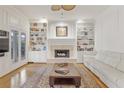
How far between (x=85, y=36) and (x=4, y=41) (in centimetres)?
583

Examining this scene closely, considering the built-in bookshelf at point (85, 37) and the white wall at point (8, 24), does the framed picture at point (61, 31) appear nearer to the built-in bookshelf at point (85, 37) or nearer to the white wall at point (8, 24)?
the built-in bookshelf at point (85, 37)

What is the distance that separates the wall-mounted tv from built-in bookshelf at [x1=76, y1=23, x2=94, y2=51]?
525cm

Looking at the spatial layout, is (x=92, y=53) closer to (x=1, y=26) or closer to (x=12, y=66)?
(x=12, y=66)

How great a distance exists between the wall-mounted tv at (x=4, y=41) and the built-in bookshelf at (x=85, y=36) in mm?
5254

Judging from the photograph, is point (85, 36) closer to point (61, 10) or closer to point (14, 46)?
point (61, 10)

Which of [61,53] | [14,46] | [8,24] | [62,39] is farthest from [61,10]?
[61,53]

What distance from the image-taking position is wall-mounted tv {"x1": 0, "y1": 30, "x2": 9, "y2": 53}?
5.93 metres

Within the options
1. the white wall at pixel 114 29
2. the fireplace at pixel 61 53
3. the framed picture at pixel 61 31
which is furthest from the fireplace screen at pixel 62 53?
the white wall at pixel 114 29

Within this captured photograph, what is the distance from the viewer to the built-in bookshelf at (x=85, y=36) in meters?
10.9

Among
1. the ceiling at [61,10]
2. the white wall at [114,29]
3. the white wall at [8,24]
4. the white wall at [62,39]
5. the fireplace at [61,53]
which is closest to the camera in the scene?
the white wall at [114,29]

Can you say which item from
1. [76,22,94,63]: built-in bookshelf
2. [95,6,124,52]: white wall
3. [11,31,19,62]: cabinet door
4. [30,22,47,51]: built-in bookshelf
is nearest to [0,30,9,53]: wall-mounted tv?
[11,31,19,62]: cabinet door

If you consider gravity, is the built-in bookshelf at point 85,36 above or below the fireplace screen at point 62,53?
above

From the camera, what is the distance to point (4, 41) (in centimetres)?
625
